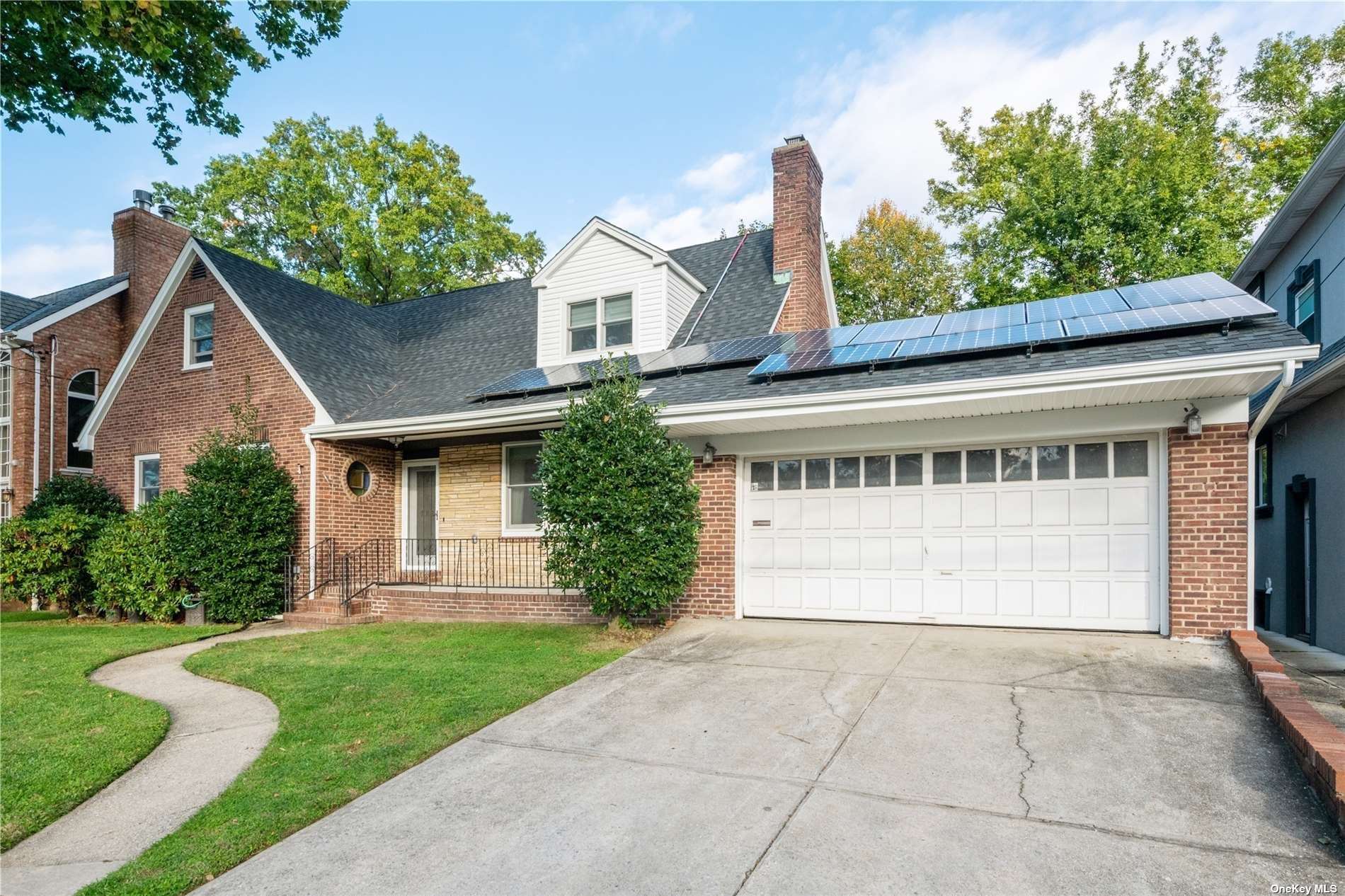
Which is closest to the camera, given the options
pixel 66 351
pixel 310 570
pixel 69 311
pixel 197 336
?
pixel 310 570

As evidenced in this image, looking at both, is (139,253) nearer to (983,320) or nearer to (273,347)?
(273,347)

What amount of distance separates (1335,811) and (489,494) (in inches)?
432

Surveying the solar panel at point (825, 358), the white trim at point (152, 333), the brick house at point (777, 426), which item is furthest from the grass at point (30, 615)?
the solar panel at point (825, 358)

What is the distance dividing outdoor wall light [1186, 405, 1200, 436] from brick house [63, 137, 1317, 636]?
22 mm

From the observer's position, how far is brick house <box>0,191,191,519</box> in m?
16.9

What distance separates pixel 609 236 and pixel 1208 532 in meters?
10.00

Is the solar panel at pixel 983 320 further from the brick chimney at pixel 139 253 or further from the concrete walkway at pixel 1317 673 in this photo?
the brick chimney at pixel 139 253

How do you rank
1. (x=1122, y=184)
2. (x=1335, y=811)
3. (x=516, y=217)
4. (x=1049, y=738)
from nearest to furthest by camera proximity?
1. (x=1335, y=811)
2. (x=1049, y=738)
3. (x=1122, y=184)
4. (x=516, y=217)

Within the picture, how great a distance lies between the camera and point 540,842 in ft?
12.6

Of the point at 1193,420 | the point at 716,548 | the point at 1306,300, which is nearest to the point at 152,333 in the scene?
the point at 716,548

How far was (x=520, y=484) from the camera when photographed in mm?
12375

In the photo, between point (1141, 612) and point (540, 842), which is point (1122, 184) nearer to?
point (1141, 612)

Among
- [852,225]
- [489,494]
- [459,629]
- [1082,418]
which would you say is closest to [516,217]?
[852,225]

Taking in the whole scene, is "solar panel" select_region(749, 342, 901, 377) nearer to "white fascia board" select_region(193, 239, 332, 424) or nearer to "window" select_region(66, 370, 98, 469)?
"white fascia board" select_region(193, 239, 332, 424)
